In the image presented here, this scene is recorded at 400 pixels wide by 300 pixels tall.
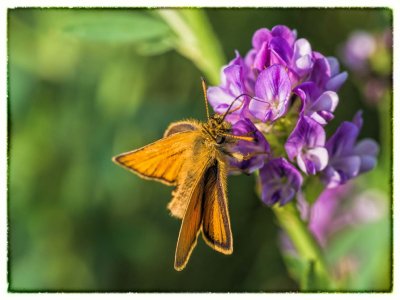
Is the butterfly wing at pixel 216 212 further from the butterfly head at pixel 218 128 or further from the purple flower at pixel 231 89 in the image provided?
the purple flower at pixel 231 89

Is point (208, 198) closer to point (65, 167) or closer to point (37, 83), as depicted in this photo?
point (65, 167)

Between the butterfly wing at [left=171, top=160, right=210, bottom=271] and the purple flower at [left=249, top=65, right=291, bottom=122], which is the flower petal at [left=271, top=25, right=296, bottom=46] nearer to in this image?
the purple flower at [left=249, top=65, right=291, bottom=122]

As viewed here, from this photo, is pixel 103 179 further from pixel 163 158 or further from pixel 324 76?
pixel 324 76

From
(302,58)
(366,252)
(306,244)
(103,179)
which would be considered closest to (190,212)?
(306,244)

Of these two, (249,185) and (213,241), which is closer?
(213,241)
